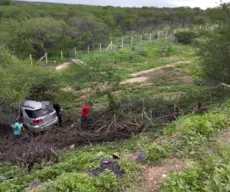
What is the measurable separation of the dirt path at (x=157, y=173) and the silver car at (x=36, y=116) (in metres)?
6.58

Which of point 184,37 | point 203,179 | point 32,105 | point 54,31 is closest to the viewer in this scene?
point 203,179

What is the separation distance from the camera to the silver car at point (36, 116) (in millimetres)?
11266

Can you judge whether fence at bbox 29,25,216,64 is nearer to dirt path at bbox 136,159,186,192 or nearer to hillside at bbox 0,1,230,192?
hillside at bbox 0,1,230,192

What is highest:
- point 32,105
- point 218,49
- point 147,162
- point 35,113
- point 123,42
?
point 218,49

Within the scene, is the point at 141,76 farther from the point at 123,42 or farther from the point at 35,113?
the point at 123,42

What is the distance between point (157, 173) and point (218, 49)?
34.2 feet

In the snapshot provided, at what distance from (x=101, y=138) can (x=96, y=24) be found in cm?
3561

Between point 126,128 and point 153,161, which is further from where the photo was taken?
point 126,128

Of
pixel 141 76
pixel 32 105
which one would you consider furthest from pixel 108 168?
pixel 141 76

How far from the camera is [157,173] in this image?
5.45 meters

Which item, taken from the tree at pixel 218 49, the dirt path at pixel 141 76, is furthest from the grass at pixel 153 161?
the dirt path at pixel 141 76

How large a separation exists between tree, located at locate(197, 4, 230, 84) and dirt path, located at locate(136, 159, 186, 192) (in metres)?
9.78

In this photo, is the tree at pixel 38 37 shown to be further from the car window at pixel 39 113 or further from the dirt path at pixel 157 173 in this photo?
the dirt path at pixel 157 173

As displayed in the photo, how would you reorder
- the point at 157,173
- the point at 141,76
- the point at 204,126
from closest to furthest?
1. the point at 157,173
2. the point at 204,126
3. the point at 141,76
